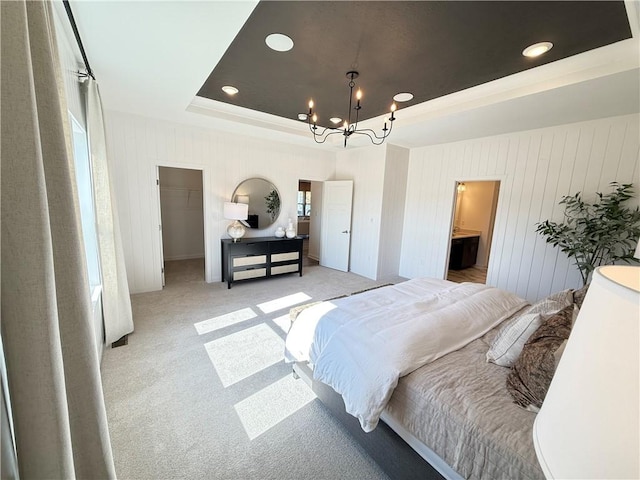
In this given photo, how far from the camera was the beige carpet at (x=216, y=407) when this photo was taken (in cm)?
149

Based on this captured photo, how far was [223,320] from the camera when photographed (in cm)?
313

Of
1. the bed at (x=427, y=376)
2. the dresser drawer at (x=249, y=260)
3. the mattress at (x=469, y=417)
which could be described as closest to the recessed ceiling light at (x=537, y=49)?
the bed at (x=427, y=376)

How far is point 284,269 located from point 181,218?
2885mm

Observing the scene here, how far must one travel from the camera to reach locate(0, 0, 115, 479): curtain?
1.94ft

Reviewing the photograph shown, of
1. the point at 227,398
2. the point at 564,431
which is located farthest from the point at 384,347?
the point at 227,398

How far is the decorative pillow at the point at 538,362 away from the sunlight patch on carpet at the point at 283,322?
220 cm

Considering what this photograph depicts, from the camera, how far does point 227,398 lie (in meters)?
1.96

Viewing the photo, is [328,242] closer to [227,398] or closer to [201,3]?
[227,398]

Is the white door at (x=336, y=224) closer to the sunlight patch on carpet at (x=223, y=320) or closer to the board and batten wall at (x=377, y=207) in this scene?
the board and batten wall at (x=377, y=207)

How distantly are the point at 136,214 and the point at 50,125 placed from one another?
3.69 metres

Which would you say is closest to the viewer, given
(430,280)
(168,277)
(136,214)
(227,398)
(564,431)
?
(564,431)

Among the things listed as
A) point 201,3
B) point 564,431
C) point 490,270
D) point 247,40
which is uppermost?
point 247,40

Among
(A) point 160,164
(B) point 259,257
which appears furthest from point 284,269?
(A) point 160,164

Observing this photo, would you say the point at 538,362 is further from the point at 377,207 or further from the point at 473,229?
the point at 473,229
